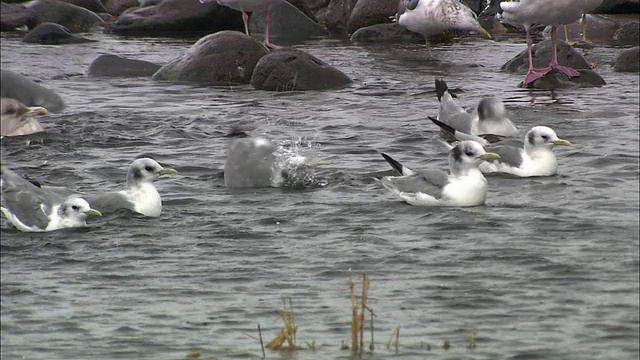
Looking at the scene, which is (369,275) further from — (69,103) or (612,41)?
(612,41)

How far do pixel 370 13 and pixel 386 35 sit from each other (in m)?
1.39

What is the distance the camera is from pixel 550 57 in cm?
1645

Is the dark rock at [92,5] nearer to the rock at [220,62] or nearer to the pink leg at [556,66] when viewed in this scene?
the rock at [220,62]

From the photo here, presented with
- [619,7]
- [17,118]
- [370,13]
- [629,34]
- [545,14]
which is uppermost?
[545,14]

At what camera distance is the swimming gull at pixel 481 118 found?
12.1 meters

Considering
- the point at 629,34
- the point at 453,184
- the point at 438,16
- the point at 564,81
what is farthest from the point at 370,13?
the point at 453,184

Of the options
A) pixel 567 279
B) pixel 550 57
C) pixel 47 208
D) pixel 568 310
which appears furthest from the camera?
pixel 550 57

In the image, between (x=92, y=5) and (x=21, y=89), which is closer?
(x=21, y=89)

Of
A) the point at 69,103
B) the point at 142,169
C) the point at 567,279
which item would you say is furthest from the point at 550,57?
the point at 567,279

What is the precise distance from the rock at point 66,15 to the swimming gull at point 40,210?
1536cm

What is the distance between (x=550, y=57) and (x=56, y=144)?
23.3 ft

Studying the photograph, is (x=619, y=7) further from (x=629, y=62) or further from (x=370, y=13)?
(x=629, y=62)

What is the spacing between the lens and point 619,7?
22969mm

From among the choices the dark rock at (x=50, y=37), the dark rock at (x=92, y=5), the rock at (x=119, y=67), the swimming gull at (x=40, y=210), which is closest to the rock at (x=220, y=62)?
the rock at (x=119, y=67)
